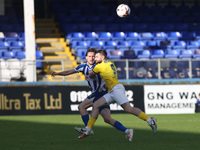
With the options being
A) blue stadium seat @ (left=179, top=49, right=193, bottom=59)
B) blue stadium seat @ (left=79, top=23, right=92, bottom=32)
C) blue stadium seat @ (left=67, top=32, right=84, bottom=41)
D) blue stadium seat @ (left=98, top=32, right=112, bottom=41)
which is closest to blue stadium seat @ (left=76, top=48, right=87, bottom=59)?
blue stadium seat @ (left=67, top=32, right=84, bottom=41)

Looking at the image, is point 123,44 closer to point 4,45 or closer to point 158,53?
point 158,53

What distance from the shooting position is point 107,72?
30.1ft

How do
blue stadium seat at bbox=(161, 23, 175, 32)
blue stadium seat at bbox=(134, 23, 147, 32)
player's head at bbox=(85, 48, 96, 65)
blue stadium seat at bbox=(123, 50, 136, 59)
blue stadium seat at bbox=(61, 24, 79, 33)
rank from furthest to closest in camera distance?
blue stadium seat at bbox=(161, 23, 175, 32) < blue stadium seat at bbox=(134, 23, 147, 32) < blue stadium seat at bbox=(61, 24, 79, 33) < blue stadium seat at bbox=(123, 50, 136, 59) < player's head at bbox=(85, 48, 96, 65)

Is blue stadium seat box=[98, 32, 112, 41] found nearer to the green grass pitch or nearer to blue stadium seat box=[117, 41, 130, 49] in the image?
blue stadium seat box=[117, 41, 130, 49]

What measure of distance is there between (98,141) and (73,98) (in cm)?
928

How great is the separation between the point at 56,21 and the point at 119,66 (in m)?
9.61

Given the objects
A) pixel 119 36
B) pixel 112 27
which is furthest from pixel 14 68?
pixel 112 27

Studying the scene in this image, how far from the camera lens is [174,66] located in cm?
1841

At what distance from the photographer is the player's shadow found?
27.2ft

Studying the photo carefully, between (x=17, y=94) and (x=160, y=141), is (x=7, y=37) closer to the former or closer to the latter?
(x=17, y=94)

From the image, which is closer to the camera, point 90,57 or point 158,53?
point 90,57

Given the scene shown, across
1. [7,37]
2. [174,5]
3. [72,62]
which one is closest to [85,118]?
[72,62]

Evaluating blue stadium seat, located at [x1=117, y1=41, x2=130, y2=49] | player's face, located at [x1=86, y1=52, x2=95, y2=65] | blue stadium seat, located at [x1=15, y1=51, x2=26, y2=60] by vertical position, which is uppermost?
blue stadium seat, located at [x1=117, y1=41, x2=130, y2=49]

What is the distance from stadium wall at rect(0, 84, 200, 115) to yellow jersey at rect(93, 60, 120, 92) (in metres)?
9.27
